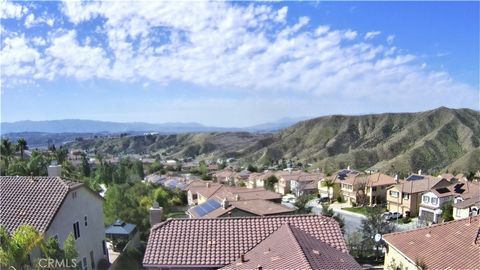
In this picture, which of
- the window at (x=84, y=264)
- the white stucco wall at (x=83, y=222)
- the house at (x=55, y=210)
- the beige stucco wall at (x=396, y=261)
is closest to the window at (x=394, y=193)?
the beige stucco wall at (x=396, y=261)

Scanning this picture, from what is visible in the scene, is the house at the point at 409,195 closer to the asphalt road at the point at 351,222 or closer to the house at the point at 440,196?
the house at the point at 440,196

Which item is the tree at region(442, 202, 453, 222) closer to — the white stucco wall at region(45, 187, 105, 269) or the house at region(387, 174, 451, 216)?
the house at region(387, 174, 451, 216)

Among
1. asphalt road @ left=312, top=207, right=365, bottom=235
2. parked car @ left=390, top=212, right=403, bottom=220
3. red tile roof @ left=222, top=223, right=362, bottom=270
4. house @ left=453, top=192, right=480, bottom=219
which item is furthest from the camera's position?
parked car @ left=390, top=212, right=403, bottom=220

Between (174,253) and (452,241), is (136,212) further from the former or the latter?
(452,241)

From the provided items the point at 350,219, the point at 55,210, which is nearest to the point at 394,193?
the point at 350,219

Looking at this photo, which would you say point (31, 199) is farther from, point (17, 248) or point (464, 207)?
point (464, 207)

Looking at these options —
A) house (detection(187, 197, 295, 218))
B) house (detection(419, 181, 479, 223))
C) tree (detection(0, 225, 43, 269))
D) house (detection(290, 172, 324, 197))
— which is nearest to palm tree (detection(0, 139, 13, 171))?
house (detection(187, 197, 295, 218))
